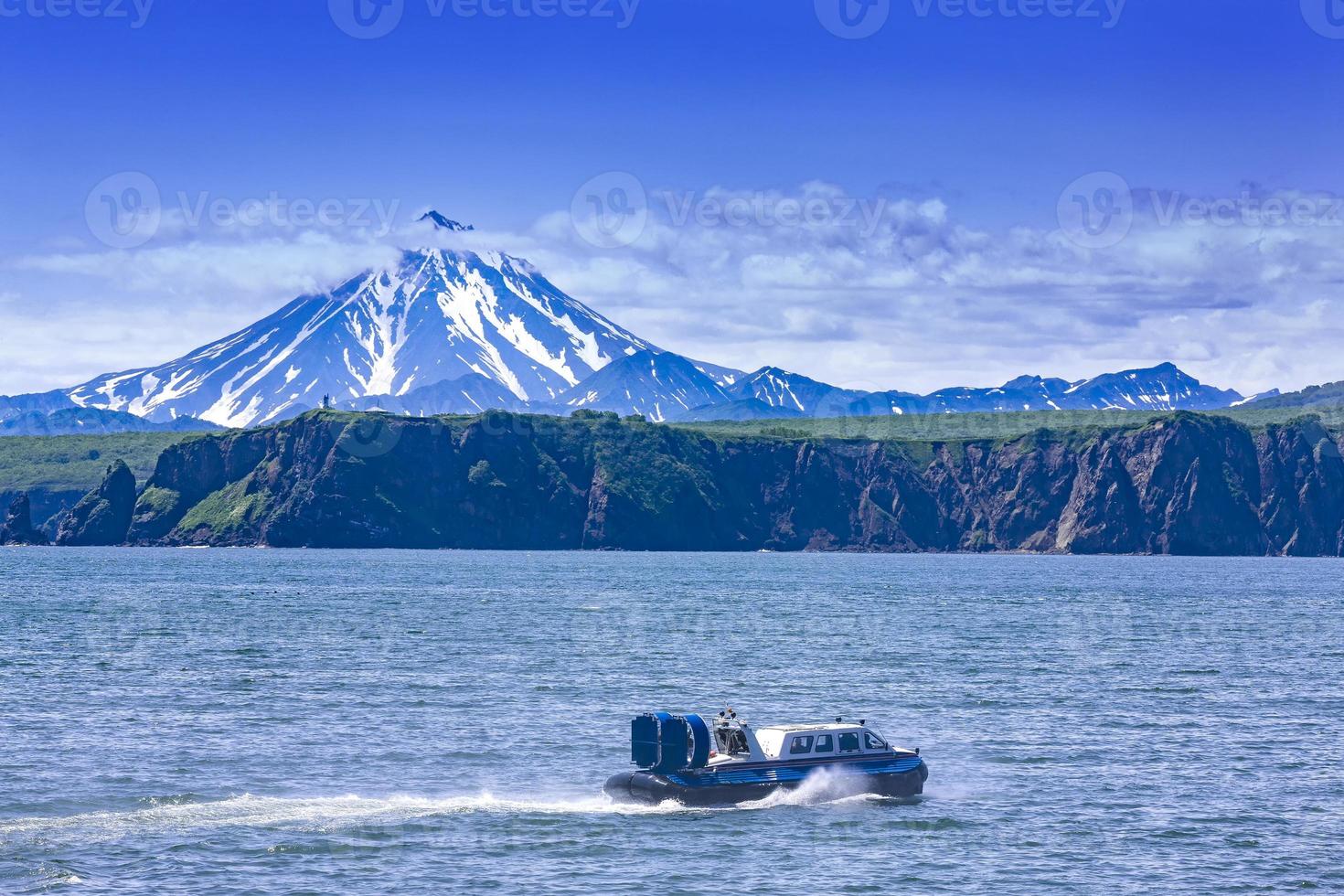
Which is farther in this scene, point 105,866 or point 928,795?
point 928,795

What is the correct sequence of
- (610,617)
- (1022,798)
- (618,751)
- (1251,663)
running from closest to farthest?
(1022,798), (618,751), (1251,663), (610,617)

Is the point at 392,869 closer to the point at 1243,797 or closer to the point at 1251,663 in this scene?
the point at 1243,797

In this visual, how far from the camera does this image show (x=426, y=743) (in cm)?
6012

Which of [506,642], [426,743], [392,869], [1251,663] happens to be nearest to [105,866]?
[392,869]

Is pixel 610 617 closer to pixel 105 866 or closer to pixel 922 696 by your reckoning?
pixel 922 696

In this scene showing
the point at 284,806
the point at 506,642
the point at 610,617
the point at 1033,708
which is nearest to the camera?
the point at 284,806

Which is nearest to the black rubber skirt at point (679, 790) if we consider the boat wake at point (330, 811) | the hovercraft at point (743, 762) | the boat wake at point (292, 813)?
the hovercraft at point (743, 762)

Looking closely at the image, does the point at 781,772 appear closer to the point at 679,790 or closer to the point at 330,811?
the point at 679,790

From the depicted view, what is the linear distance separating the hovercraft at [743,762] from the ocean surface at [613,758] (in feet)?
2.63

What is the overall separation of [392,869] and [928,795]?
19522mm

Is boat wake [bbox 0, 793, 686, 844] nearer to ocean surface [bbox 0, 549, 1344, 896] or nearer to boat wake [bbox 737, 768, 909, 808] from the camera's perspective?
ocean surface [bbox 0, 549, 1344, 896]

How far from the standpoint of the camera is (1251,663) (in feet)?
318

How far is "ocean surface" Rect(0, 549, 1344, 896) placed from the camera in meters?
42.1

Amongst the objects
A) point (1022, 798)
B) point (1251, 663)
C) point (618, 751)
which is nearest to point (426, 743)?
point (618, 751)
